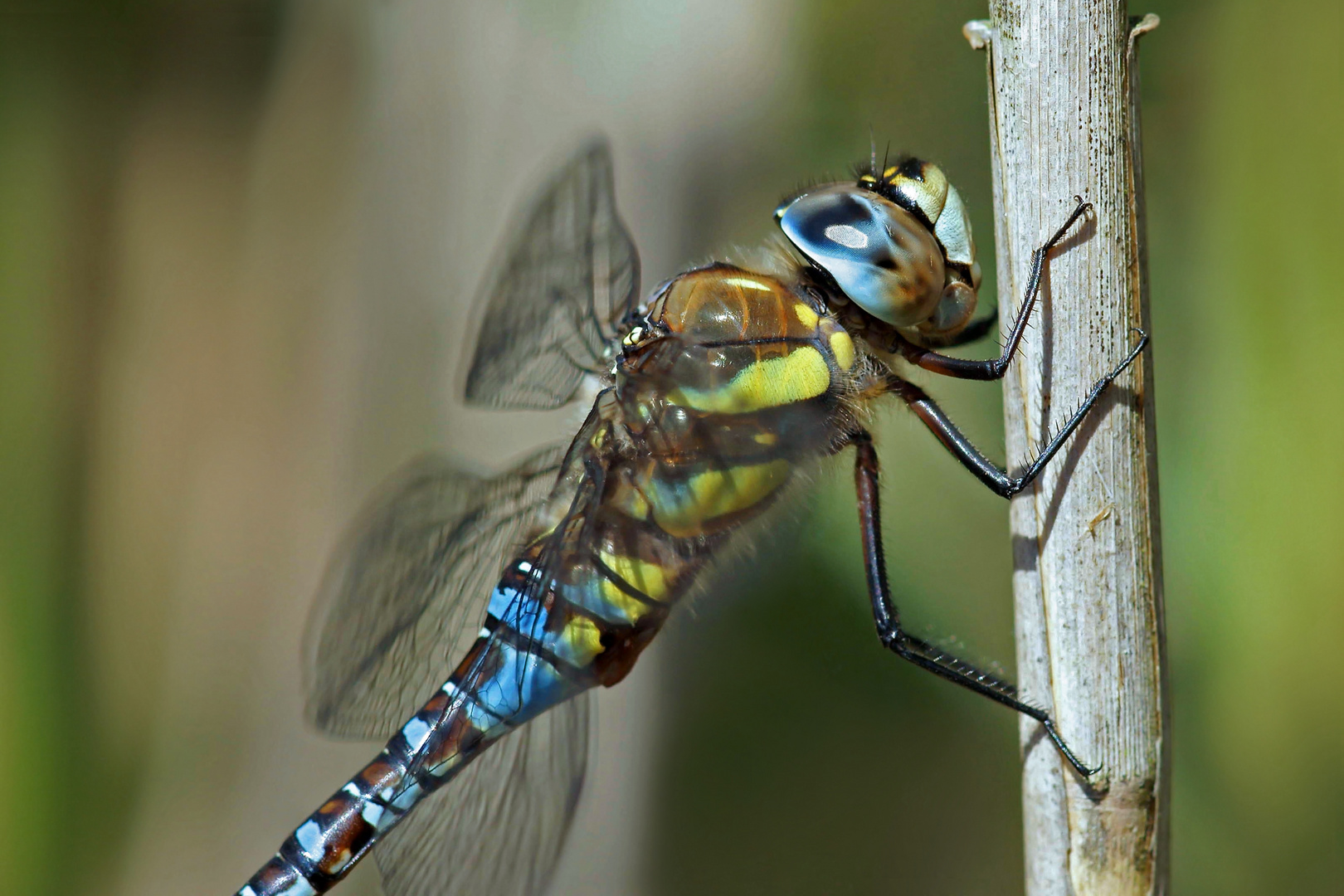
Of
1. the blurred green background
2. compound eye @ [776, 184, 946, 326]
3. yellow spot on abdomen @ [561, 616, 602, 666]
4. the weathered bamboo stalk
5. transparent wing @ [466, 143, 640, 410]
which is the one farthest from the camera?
the blurred green background

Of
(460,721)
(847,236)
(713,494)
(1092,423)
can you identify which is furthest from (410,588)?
(1092,423)

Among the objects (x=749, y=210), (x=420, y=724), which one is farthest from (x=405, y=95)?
(x=420, y=724)

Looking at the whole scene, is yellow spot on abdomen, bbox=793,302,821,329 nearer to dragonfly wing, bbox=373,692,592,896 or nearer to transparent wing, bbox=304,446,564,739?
transparent wing, bbox=304,446,564,739

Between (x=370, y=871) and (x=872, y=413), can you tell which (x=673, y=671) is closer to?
(x=370, y=871)

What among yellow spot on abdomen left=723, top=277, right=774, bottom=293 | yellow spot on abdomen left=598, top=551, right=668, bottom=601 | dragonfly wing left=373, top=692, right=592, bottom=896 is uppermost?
yellow spot on abdomen left=723, top=277, right=774, bottom=293

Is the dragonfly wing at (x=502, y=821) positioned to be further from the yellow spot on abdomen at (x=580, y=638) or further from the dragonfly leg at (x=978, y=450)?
the dragonfly leg at (x=978, y=450)

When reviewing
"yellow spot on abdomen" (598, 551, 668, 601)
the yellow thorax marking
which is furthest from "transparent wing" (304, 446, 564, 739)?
the yellow thorax marking

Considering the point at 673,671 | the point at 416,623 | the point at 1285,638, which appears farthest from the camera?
the point at 673,671
